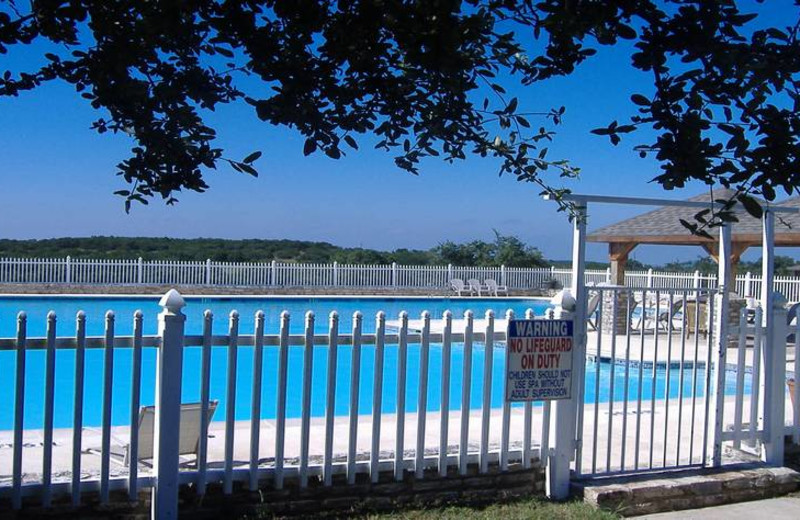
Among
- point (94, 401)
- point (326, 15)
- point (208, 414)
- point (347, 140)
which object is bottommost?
point (94, 401)

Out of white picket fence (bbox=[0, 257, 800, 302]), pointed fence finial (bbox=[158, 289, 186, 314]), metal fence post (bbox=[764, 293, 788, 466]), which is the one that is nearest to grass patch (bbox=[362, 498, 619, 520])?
pointed fence finial (bbox=[158, 289, 186, 314])

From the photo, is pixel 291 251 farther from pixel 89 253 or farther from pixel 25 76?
pixel 25 76

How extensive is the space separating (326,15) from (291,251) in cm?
4469

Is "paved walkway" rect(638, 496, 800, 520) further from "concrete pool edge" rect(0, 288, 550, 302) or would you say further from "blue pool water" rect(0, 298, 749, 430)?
"concrete pool edge" rect(0, 288, 550, 302)

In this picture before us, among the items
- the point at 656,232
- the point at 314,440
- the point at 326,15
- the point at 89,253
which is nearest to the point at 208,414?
the point at 314,440

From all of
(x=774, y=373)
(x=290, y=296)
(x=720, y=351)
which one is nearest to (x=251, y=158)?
(x=720, y=351)

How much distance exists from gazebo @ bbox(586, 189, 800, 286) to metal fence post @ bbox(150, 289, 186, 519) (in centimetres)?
1406

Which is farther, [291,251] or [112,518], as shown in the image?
[291,251]

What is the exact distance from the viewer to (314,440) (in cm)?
660

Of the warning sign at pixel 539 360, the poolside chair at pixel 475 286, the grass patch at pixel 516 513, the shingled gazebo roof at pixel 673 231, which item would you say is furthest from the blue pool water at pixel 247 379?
the poolside chair at pixel 475 286

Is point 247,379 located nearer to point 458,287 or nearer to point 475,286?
point 458,287

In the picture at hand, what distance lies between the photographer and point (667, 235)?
1884 centimetres

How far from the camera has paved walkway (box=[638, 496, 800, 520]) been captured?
5.67 meters

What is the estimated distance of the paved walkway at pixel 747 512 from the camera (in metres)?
5.67
